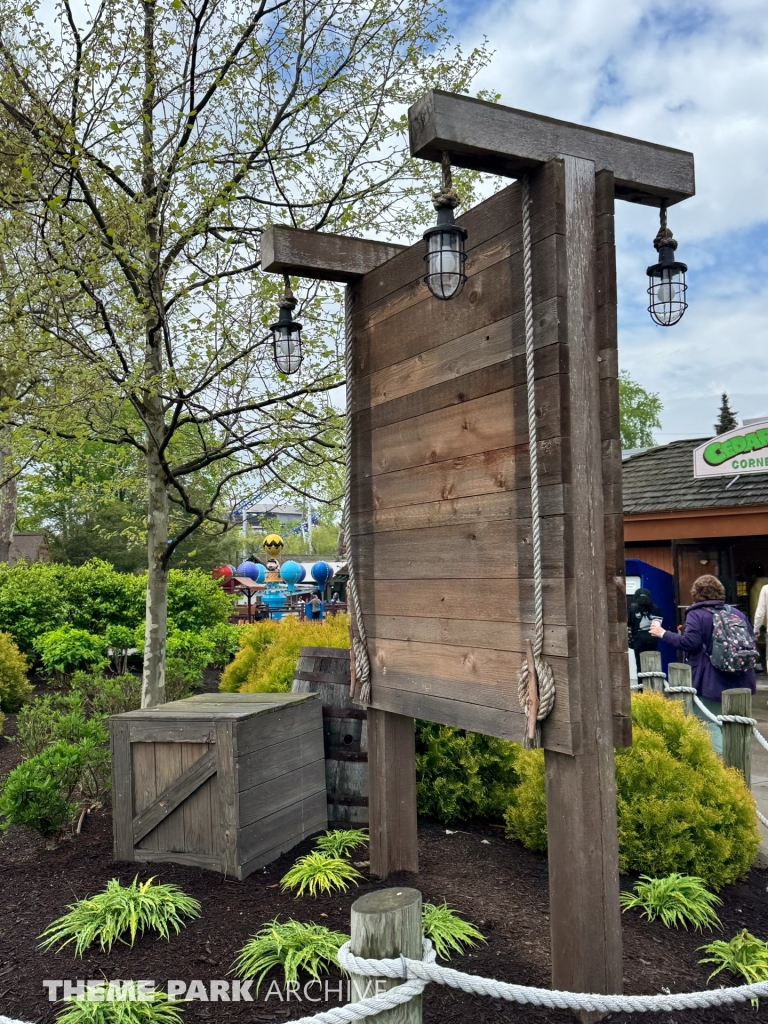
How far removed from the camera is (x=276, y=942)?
3188 millimetres

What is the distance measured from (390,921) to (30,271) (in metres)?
6.63

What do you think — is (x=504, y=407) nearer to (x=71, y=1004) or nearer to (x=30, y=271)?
(x=71, y=1004)

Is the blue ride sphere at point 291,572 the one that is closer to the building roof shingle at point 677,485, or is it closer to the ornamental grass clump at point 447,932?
the building roof shingle at point 677,485

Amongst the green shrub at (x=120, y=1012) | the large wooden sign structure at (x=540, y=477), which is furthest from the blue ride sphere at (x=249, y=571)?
the green shrub at (x=120, y=1012)

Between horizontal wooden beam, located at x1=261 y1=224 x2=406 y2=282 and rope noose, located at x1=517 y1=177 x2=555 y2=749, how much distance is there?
4.55ft

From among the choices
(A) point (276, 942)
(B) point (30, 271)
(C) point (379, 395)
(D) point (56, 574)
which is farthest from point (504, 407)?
(D) point (56, 574)

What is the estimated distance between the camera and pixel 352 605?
4.10 m

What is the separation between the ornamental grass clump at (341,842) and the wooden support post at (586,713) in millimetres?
1683

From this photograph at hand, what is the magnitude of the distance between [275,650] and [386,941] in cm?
480

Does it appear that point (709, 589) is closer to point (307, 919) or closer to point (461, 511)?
point (461, 511)

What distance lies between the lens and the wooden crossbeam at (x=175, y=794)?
13.5 ft

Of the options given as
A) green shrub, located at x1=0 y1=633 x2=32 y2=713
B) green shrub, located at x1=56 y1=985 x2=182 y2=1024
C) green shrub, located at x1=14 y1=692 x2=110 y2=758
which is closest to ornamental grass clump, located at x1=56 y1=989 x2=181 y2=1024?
green shrub, located at x1=56 y1=985 x2=182 y2=1024

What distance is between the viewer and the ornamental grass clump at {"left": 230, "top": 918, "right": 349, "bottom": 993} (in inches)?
122

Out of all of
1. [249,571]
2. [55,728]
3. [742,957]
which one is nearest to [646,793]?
[742,957]
